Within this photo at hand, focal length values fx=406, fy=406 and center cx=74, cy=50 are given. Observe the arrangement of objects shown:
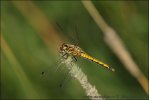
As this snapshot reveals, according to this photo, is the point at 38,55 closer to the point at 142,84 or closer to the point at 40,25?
the point at 40,25

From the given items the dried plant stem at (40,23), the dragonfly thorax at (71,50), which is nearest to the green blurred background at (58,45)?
the dried plant stem at (40,23)

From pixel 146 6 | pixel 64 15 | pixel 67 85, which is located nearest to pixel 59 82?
pixel 67 85

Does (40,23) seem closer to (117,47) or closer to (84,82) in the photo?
(117,47)

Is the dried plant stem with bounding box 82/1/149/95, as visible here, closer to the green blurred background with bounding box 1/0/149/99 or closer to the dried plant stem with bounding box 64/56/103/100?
the green blurred background with bounding box 1/0/149/99

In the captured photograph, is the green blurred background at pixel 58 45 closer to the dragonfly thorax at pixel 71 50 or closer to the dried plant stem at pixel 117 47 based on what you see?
the dried plant stem at pixel 117 47

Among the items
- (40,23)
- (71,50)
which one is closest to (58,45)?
(40,23)

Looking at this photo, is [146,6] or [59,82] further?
[146,6]

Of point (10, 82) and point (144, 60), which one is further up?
point (10, 82)
